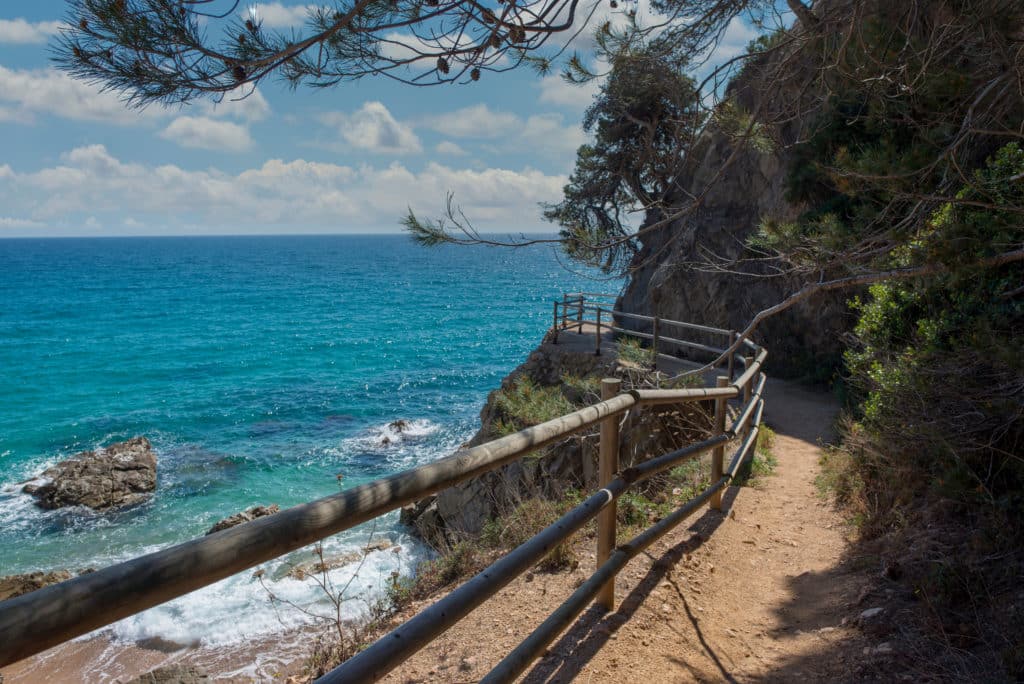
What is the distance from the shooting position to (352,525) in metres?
1.55

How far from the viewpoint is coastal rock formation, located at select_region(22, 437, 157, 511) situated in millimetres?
14586

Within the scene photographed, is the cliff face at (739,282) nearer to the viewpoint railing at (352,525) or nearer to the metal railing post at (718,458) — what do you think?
the metal railing post at (718,458)

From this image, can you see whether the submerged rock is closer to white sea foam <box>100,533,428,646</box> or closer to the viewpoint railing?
white sea foam <box>100,533,428,646</box>

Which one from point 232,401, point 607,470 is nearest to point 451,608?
point 607,470

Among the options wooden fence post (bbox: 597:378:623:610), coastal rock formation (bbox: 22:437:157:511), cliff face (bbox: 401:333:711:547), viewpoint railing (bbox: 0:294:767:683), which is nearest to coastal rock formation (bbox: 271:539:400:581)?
cliff face (bbox: 401:333:711:547)

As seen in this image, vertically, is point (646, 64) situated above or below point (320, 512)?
above

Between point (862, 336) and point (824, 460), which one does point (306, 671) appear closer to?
point (862, 336)

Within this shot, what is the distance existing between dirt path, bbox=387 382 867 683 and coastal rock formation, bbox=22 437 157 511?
563 inches

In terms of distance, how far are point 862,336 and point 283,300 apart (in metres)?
56.3

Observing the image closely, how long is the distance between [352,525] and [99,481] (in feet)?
54.9

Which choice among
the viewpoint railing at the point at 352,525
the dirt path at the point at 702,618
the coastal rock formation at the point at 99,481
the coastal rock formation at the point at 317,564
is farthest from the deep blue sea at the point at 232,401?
the dirt path at the point at 702,618

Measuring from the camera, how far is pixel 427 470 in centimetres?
178

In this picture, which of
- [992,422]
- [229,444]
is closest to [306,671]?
[992,422]

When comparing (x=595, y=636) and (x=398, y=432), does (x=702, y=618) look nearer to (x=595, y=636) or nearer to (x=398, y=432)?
(x=595, y=636)
